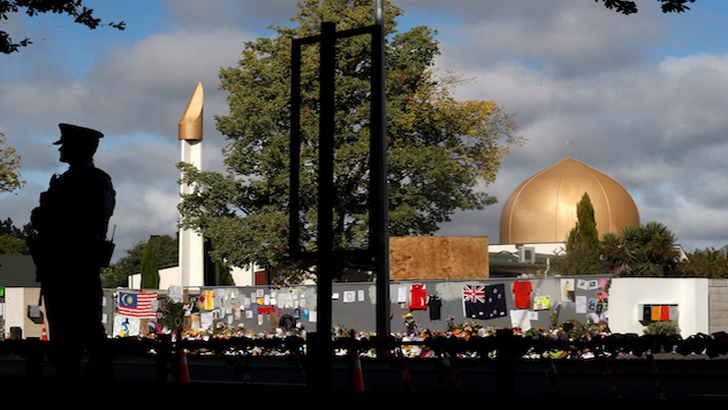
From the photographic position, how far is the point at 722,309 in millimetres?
27219

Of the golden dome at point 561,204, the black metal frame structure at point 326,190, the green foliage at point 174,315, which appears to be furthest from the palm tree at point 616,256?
the black metal frame structure at point 326,190

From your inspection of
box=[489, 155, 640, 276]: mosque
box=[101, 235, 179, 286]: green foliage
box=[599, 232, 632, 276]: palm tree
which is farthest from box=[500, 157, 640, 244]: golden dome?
box=[101, 235, 179, 286]: green foliage

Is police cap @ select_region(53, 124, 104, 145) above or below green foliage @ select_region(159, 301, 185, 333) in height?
above

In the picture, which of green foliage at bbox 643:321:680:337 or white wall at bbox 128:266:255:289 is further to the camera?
white wall at bbox 128:266:255:289

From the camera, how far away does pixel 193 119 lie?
61.1m

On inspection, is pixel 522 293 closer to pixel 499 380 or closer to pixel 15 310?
pixel 499 380

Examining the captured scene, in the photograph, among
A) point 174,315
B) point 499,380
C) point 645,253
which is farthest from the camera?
point 645,253

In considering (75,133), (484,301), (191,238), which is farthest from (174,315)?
(191,238)

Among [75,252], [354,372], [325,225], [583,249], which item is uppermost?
[583,249]

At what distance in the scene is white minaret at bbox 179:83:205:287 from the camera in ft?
198

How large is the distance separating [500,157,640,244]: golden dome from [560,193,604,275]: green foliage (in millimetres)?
19859

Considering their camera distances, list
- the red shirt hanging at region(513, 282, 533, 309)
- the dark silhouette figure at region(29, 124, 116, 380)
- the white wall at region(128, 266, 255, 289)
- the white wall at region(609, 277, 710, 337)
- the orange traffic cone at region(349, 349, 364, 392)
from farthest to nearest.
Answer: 1. the white wall at region(128, 266, 255, 289)
2. the white wall at region(609, 277, 710, 337)
3. the red shirt hanging at region(513, 282, 533, 309)
4. the orange traffic cone at region(349, 349, 364, 392)
5. the dark silhouette figure at region(29, 124, 116, 380)

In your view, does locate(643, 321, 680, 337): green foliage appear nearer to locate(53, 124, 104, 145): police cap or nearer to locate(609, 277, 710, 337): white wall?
locate(609, 277, 710, 337): white wall

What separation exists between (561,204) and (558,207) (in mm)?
345
